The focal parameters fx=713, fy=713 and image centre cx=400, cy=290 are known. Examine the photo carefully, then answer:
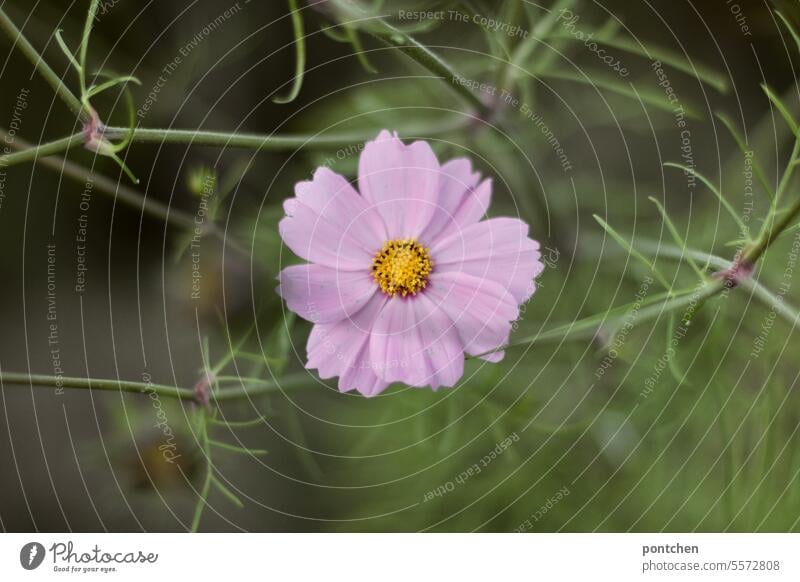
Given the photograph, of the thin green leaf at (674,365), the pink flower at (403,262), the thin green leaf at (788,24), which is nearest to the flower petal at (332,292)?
the pink flower at (403,262)

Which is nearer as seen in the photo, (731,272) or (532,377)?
(731,272)

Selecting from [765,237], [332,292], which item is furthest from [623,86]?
[332,292]

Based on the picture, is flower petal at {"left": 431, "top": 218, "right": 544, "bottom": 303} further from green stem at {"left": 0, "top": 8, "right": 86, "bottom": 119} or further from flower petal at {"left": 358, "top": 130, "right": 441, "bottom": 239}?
green stem at {"left": 0, "top": 8, "right": 86, "bottom": 119}

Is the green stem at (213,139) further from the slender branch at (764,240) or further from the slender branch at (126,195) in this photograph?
the slender branch at (764,240)

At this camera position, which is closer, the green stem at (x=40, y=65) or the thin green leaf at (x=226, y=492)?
the green stem at (x=40, y=65)

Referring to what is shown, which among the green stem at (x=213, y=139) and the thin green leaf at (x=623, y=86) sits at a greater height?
the thin green leaf at (x=623, y=86)
